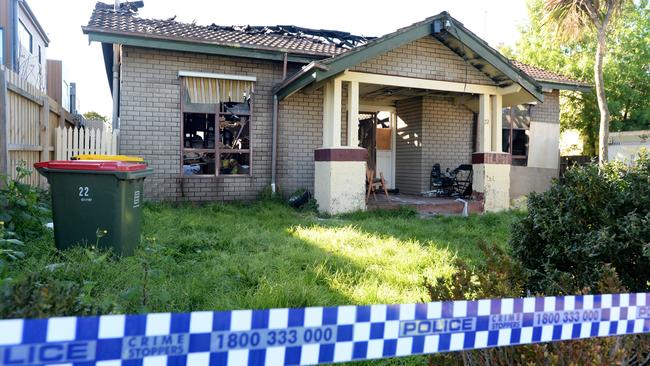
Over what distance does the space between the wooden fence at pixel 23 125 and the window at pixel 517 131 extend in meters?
11.5

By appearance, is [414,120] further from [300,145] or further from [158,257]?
[158,257]

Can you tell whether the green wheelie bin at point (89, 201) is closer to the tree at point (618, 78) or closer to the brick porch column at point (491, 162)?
the brick porch column at point (491, 162)

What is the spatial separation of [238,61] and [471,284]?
9.06 meters

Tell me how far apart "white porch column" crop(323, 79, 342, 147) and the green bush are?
20.2ft

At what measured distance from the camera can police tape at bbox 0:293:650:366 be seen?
64.6 inches

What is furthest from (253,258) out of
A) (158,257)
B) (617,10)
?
(617,10)

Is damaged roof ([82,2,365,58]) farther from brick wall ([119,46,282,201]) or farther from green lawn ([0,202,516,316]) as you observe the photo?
green lawn ([0,202,516,316])

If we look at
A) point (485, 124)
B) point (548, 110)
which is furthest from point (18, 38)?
point (548, 110)

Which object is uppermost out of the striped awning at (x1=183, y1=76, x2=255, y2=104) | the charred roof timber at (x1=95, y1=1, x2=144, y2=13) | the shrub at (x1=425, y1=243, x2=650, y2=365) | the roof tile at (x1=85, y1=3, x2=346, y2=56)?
the charred roof timber at (x1=95, y1=1, x2=144, y2=13)

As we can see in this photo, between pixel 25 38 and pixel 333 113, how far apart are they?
1594 centimetres

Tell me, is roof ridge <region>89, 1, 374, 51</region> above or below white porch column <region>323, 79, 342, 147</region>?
above

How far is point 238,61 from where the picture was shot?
35.8 ft

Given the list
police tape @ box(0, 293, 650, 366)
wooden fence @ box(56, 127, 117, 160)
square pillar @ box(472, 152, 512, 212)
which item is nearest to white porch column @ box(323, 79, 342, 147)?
square pillar @ box(472, 152, 512, 212)

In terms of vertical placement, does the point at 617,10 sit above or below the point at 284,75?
above
